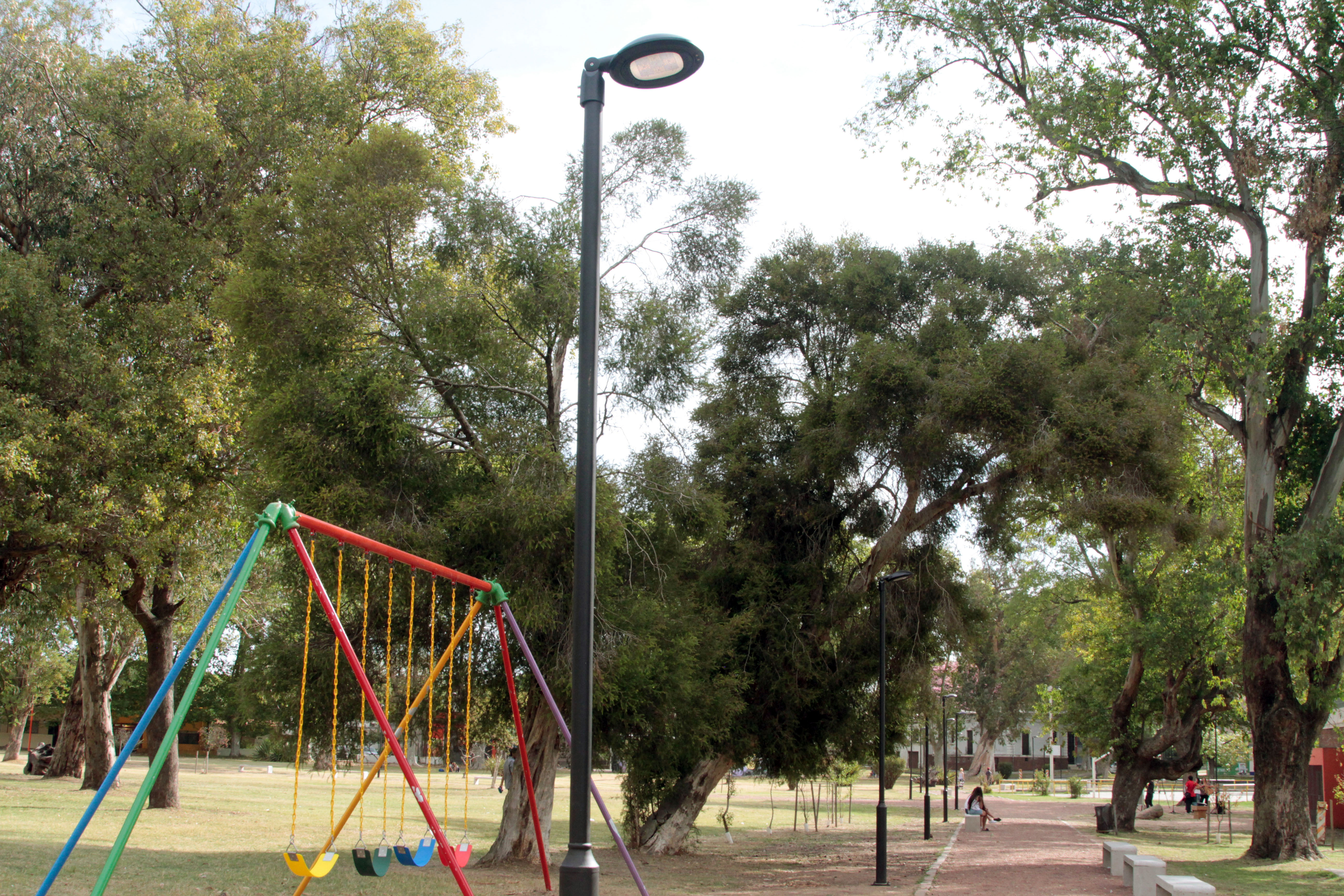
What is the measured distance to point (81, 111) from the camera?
20.1 meters

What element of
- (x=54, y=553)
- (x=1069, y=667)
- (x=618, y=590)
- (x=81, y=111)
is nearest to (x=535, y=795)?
(x=618, y=590)

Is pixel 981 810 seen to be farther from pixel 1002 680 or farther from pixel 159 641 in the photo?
pixel 1002 680

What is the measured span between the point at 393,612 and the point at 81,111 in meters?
12.1

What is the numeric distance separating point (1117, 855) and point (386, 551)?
1362 cm

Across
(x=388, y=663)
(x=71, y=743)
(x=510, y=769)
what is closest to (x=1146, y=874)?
(x=510, y=769)

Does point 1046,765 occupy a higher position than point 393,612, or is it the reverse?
point 393,612

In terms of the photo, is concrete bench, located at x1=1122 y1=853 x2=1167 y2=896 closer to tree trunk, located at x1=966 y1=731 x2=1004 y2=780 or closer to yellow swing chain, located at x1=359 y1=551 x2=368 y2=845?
yellow swing chain, located at x1=359 y1=551 x2=368 y2=845

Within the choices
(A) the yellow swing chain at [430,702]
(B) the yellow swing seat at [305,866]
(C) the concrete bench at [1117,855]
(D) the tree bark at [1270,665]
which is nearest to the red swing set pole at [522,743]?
(A) the yellow swing chain at [430,702]

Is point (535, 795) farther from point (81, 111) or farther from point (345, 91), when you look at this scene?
point (81, 111)

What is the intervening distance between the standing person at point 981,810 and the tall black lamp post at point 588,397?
2738 centimetres

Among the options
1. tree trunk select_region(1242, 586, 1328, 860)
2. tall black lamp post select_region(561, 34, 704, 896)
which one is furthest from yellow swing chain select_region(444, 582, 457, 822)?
tree trunk select_region(1242, 586, 1328, 860)

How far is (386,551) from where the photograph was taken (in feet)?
32.3

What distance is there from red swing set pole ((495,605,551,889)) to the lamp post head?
7.67 meters

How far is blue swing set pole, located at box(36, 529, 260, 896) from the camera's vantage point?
21.0ft
